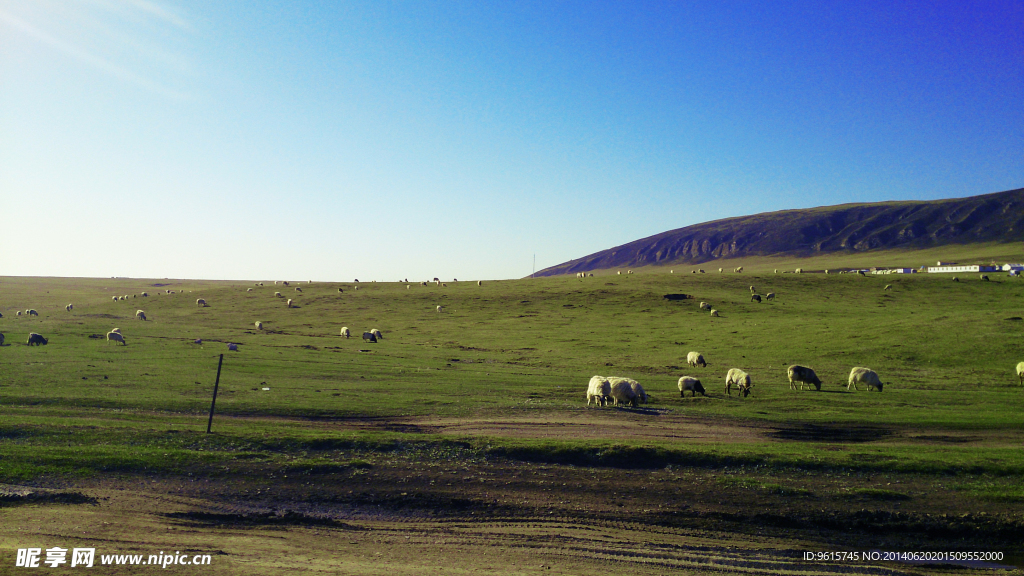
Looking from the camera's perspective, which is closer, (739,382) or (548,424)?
(548,424)

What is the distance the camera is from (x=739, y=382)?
3081 cm

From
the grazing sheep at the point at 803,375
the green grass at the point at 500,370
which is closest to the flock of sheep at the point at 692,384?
the grazing sheep at the point at 803,375

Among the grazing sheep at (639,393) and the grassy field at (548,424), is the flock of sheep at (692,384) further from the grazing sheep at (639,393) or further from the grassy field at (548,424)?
the grassy field at (548,424)

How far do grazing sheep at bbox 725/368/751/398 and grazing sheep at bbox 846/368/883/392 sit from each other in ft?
22.2

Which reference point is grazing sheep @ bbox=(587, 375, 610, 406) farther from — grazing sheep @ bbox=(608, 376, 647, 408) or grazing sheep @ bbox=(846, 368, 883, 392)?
grazing sheep @ bbox=(846, 368, 883, 392)

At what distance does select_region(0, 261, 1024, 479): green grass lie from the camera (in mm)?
17812

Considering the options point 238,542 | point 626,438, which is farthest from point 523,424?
point 238,542

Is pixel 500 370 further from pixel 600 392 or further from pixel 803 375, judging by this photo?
pixel 803 375

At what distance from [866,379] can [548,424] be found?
2095 cm

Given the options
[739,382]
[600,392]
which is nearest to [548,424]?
[600,392]

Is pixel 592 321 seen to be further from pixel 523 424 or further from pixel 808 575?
pixel 808 575

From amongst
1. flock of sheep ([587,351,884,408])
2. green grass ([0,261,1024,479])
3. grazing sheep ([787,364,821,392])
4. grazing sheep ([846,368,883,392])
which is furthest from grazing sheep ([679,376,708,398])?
grazing sheep ([846,368,883,392])

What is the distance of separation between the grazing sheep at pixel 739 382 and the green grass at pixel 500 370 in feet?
1.92

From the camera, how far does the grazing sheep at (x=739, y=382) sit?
30.2m
